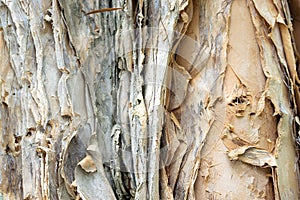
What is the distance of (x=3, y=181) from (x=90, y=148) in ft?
0.77

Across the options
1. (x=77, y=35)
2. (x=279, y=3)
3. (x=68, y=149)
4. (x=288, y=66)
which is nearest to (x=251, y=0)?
(x=279, y=3)

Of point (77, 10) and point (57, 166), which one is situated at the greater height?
point (77, 10)

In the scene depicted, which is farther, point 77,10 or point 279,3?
point 77,10

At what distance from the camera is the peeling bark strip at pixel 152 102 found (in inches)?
34.4

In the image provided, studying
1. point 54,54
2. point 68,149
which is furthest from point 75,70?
point 68,149

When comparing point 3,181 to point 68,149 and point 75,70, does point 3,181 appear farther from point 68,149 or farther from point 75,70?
point 75,70

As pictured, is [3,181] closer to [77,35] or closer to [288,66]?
[77,35]

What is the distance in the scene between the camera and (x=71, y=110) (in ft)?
3.03

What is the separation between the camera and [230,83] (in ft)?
2.93

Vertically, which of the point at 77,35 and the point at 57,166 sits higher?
the point at 77,35

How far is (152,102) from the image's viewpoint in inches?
35.6

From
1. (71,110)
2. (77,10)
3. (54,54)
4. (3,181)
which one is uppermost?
(77,10)

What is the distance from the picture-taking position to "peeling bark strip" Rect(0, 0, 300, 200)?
874 millimetres

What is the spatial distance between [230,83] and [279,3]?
0.67 feet
